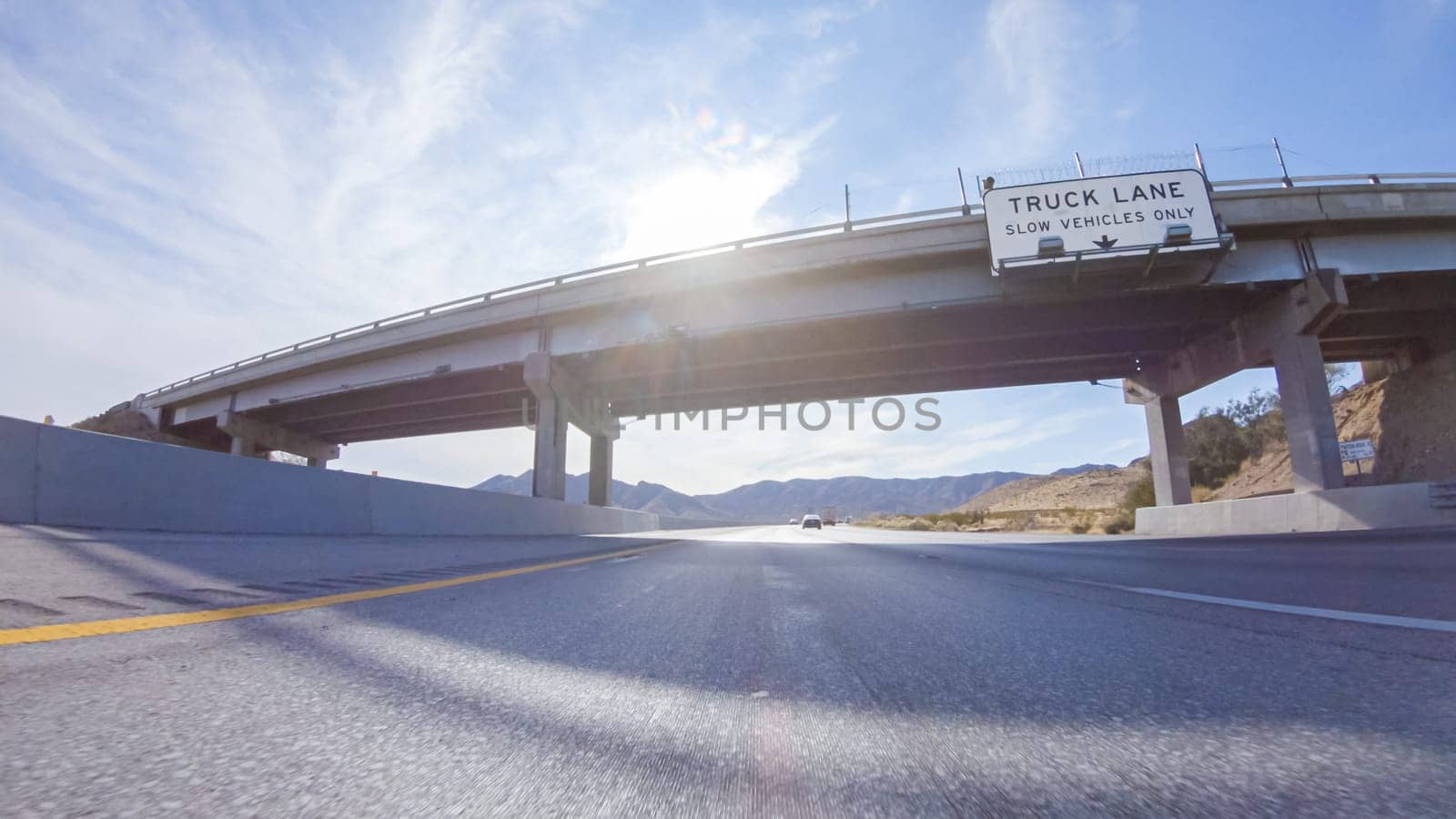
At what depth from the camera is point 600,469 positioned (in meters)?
29.7

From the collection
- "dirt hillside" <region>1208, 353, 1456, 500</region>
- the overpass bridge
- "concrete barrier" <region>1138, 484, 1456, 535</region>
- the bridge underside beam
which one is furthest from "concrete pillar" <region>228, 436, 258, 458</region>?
"dirt hillside" <region>1208, 353, 1456, 500</region>

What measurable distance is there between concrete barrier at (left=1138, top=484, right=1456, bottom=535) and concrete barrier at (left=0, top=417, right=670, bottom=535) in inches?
785

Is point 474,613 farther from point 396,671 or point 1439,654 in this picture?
point 1439,654

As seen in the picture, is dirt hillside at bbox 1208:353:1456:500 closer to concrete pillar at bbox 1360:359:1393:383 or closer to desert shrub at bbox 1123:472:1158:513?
concrete pillar at bbox 1360:359:1393:383

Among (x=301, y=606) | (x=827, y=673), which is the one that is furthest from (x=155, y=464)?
(x=827, y=673)

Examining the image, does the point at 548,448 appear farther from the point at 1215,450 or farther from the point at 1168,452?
the point at 1215,450

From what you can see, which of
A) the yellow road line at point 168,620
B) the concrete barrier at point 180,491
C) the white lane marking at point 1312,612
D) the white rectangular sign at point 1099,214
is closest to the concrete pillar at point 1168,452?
the white rectangular sign at point 1099,214

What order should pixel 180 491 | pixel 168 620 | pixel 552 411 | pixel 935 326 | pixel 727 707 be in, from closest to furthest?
pixel 727 707 < pixel 168 620 < pixel 180 491 < pixel 935 326 < pixel 552 411

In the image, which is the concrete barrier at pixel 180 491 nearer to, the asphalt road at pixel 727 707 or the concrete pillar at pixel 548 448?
the asphalt road at pixel 727 707

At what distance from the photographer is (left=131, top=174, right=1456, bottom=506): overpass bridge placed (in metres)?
16.8

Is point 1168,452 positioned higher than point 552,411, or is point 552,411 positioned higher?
point 552,411

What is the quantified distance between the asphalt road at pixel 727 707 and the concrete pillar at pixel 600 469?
85.8 ft

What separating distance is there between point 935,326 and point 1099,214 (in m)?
5.48

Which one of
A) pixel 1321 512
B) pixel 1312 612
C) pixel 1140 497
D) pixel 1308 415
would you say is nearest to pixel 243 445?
pixel 1312 612
